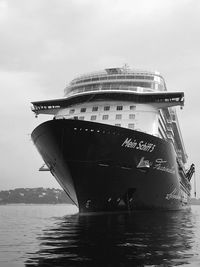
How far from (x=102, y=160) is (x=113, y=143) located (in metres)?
1.32

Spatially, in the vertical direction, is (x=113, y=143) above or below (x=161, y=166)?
above

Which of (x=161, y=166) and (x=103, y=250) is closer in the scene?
(x=103, y=250)

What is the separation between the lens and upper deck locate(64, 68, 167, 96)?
33.3m

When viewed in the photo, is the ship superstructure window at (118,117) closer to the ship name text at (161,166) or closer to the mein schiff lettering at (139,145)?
the mein schiff lettering at (139,145)

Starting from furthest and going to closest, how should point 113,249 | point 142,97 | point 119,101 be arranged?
point 119,101 < point 142,97 < point 113,249

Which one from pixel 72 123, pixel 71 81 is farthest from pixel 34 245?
pixel 71 81

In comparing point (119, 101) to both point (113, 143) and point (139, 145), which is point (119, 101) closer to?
point (139, 145)

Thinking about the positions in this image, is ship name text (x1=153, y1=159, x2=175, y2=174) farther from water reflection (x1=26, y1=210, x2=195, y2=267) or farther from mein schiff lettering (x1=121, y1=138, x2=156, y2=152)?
water reflection (x1=26, y1=210, x2=195, y2=267)

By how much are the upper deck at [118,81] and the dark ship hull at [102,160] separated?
8046 mm

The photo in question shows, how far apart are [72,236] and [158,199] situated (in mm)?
15581

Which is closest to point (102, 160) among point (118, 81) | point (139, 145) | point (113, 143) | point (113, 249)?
point (113, 143)

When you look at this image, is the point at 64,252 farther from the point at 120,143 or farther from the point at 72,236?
the point at 120,143

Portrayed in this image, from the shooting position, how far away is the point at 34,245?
1251 centimetres

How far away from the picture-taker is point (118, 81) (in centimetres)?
3341
